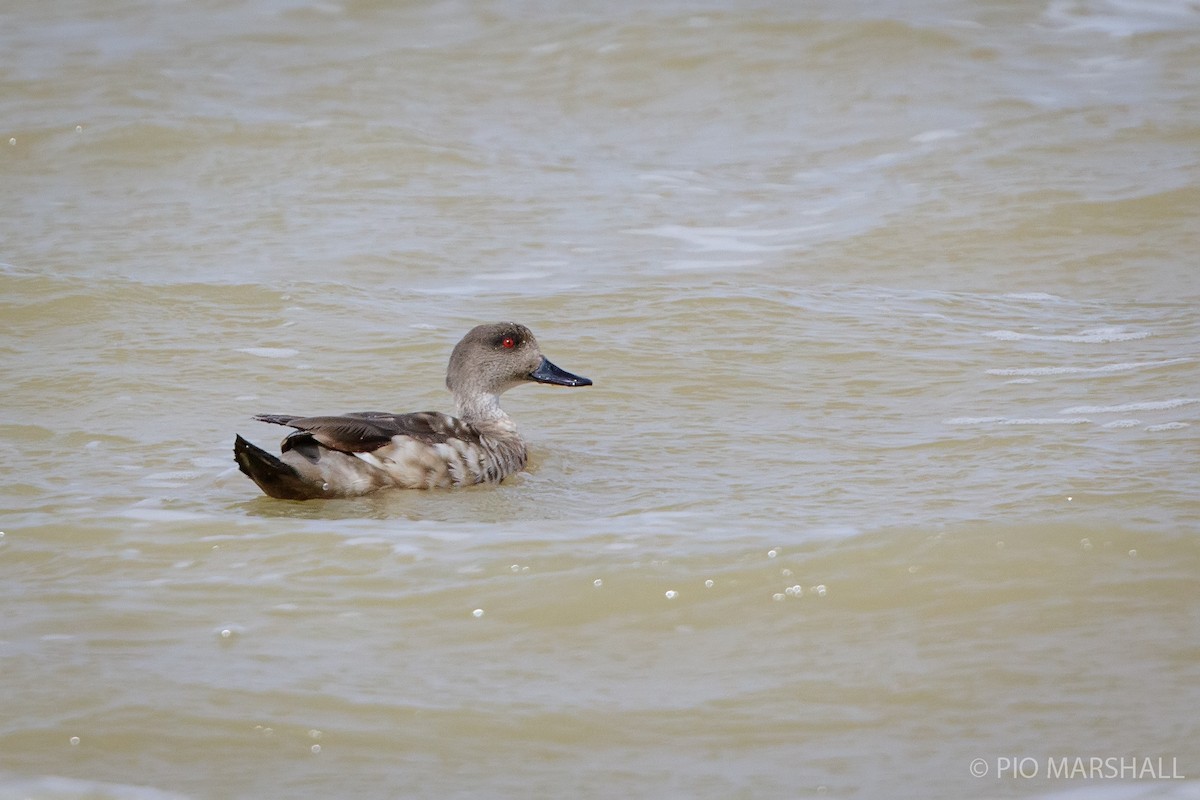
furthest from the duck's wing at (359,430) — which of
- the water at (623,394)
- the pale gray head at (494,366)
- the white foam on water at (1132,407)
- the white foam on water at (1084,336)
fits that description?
the white foam on water at (1084,336)

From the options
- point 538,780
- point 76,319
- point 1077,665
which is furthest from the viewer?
point 76,319

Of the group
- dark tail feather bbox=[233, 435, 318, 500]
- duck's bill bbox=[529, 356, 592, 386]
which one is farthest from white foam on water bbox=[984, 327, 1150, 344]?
dark tail feather bbox=[233, 435, 318, 500]

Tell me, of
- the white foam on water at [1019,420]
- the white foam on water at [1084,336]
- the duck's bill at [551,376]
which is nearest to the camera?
the white foam on water at [1019,420]

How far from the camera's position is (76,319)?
399 inches

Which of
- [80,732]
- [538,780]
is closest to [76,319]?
[80,732]

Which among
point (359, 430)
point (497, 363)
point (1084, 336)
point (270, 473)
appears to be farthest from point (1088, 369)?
point (270, 473)

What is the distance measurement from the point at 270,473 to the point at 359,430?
0.47 metres

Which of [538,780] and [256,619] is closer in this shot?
[538,780]

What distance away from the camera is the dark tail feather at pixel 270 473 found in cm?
689

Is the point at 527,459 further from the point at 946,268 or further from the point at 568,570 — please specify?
the point at 946,268

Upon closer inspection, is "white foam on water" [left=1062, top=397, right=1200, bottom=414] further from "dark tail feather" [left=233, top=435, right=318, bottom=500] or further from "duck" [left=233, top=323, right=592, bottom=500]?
"dark tail feather" [left=233, top=435, right=318, bottom=500]

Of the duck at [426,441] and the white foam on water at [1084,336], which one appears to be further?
the white foam on water at [1084,336]

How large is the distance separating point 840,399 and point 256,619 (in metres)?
3.88

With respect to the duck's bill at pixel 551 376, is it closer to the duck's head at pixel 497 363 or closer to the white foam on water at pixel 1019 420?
the duck's head at pixel 497 363
